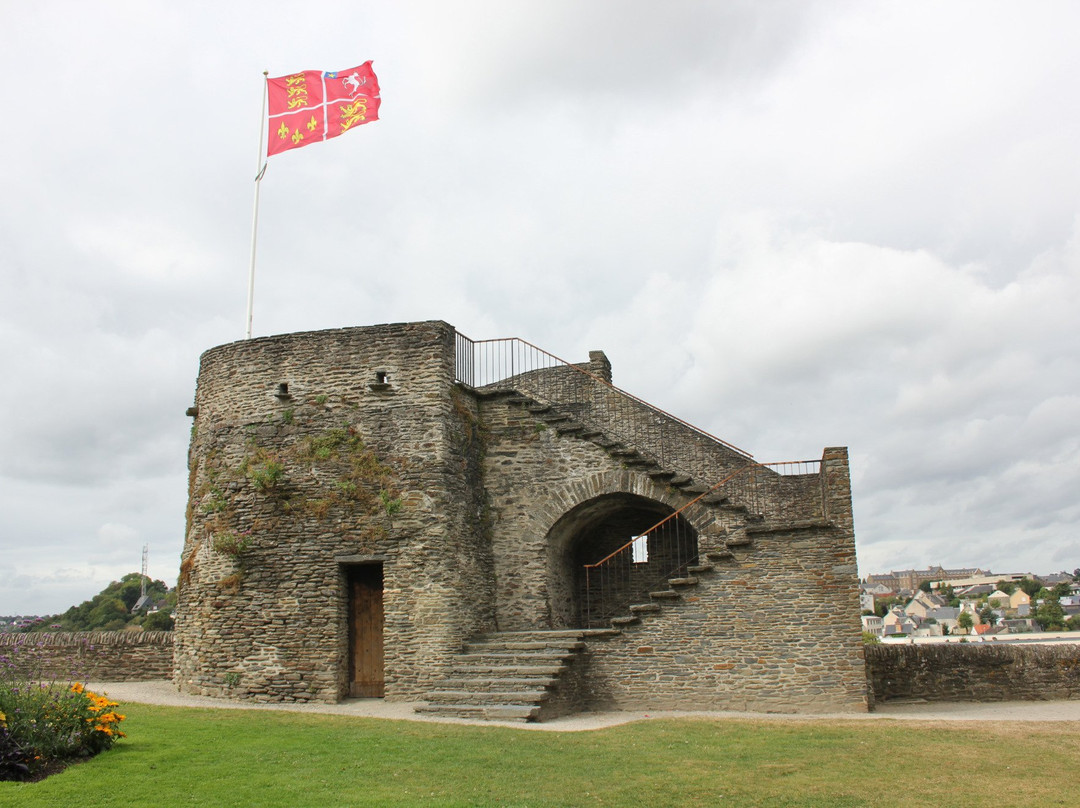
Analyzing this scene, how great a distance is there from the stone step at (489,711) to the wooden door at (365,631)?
2.80 metres

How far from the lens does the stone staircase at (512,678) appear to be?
1377 cm

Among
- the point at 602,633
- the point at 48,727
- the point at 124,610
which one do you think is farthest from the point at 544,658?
the point at 124,610

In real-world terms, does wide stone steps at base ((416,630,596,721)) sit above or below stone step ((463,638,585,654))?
below

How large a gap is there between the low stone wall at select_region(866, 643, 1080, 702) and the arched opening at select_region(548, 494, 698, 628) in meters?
4.54

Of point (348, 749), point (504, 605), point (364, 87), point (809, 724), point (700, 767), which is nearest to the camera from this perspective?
point (700, 767)

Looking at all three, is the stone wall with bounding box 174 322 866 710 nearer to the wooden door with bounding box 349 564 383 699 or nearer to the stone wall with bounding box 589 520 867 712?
the stone wall with bounding box 589 520 867 712

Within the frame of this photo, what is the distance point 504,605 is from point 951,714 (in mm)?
8276

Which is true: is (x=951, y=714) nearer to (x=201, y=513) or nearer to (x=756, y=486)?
(x=756, y=486)

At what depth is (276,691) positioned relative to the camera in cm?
1639

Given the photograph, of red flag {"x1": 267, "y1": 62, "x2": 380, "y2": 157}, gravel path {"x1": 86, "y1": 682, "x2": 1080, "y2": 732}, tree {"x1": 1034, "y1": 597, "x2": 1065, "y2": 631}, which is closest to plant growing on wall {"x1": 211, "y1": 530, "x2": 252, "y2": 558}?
gravel path {"x1": 86, "y1": 682, "x2": 1080, "y2": 732}

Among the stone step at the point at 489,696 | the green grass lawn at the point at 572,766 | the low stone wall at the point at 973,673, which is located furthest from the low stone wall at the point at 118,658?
the low stone wall at the point at 973,673

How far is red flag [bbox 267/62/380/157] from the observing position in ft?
65.4

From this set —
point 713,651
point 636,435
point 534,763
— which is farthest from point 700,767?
point 636,435

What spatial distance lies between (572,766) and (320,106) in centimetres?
1605
